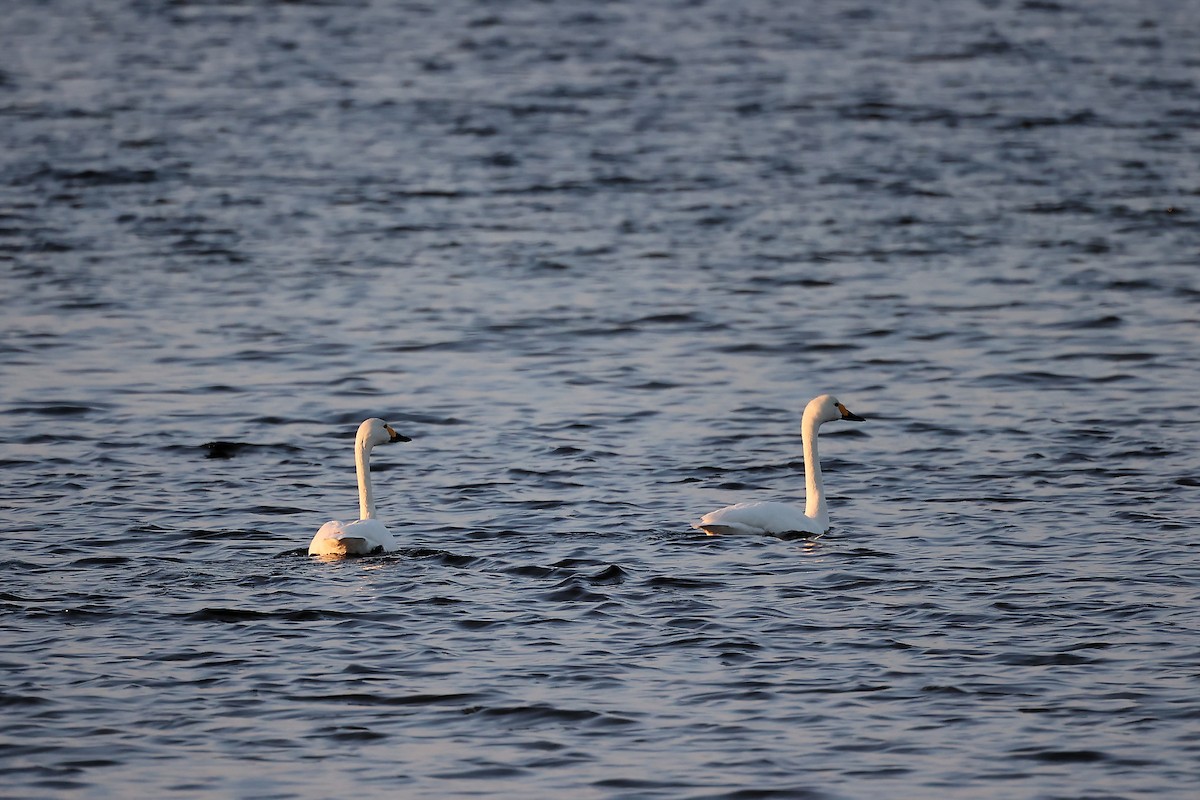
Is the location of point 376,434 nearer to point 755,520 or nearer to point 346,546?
point 346,546

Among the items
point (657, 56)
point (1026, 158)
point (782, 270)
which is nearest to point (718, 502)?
point (782, 270)

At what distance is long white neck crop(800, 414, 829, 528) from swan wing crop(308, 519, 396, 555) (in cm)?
319

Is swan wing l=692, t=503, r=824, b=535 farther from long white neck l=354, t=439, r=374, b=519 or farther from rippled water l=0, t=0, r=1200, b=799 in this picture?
long white neck l=354, t=439, r=374, b=519

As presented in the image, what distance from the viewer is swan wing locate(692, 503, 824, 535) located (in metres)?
14.0

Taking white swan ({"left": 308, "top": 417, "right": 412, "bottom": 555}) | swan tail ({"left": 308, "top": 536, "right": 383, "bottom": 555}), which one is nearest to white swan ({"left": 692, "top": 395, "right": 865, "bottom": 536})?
white swan ({"left": 308, "top": 417, "right": 412, "bottom": 555})

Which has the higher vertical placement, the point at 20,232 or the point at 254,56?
the point at 254,56

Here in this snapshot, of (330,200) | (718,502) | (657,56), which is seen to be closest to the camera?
(718,502)

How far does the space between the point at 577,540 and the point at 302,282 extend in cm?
1052

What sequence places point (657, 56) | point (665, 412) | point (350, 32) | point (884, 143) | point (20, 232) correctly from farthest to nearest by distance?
point (350, 32)
point (657, 56)
point (884, 143)
point (20, 232)
point (665, 412)

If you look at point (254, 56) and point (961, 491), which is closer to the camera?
point (961, 491)

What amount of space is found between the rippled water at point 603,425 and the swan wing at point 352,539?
17 cm

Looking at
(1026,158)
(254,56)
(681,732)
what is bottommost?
(681,732)

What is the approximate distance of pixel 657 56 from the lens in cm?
4181

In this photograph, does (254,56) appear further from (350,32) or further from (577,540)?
(577,540)
